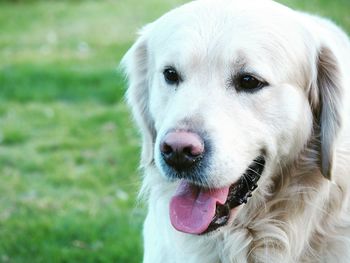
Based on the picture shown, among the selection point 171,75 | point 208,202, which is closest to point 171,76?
point 171,75

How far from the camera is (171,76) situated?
3529mm

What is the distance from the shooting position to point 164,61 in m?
3.56

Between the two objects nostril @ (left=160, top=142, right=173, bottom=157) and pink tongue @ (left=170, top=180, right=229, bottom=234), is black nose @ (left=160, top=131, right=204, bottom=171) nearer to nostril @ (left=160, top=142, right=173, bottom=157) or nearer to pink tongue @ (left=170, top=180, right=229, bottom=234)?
nostril @ (left=160, top=142, right=173, bottom=157)

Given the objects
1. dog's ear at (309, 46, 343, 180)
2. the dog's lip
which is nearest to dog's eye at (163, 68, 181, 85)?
the dog's lip

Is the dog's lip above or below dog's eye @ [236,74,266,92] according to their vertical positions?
below

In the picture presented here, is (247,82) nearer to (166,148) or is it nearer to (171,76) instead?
(171,76)

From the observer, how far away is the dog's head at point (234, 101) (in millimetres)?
3213

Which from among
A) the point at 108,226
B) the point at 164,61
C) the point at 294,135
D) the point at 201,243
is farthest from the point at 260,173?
the point at 108,226

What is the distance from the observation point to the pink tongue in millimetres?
3328

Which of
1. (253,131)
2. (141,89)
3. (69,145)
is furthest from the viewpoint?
(69,145)

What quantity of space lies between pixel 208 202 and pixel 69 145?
398 cm

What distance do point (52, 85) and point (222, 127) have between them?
5.90 meters

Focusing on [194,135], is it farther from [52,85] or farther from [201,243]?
[52,85]

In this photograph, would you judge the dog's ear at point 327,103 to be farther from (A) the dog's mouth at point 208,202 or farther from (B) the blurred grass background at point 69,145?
(B) the blurred grass background at point 69,145
